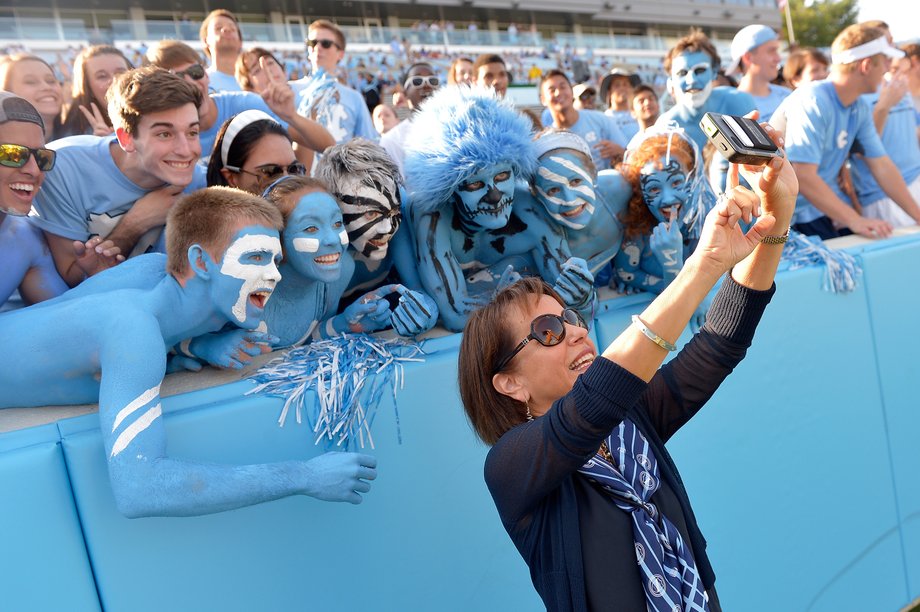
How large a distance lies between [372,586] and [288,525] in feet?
0.79

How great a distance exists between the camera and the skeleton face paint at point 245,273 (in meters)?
1.37

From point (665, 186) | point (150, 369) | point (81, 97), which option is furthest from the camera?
point (81, 97)

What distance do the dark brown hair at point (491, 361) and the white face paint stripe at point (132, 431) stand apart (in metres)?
0.57

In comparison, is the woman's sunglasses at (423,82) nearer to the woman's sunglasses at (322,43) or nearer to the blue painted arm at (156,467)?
the woman's sunglasses at (322,43)

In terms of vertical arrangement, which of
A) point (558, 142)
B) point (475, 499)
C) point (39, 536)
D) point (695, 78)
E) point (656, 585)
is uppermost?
point (695, 78)

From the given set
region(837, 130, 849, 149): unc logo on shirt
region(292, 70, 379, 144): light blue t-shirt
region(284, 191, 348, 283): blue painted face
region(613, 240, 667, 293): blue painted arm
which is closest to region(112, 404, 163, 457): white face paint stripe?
region(284, 191, 348, 283): blue painted face

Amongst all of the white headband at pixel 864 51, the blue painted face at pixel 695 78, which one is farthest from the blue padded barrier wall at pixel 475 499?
the blue painted face at pixel 695 78

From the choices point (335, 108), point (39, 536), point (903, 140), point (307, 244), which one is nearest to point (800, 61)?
point (903, 140)

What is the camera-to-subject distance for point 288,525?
1.44 meters

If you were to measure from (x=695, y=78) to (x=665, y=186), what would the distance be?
4.29 feet

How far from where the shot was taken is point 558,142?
1.85 m

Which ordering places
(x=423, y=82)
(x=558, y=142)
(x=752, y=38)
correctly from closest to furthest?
(x=558, y=142) → (x=752, y=38) → (x=423, y=82)

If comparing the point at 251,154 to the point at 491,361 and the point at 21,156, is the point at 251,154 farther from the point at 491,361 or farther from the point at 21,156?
the point at 491,361

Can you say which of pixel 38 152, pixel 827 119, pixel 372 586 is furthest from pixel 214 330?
pixel 827 119
